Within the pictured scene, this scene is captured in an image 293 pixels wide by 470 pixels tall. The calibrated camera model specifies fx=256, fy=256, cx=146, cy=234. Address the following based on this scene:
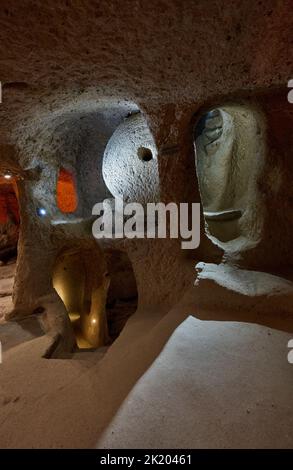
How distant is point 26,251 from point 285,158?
500 centimetres

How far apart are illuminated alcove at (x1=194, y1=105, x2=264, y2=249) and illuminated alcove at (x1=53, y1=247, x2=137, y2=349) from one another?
12.4 feet

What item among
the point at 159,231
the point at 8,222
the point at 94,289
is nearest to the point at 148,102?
the point at 159,231

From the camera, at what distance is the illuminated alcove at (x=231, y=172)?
454 centimetres

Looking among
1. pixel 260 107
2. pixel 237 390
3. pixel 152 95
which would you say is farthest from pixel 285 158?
pixel 237 390

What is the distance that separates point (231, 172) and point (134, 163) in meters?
2.45

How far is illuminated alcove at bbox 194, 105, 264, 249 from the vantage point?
4.54 meters

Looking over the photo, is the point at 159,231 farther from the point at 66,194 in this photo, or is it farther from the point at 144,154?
the point at 66,194

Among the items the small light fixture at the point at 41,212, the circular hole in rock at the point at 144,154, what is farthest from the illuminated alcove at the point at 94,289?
the circular hole in rock at the point at 144,154

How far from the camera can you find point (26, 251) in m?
5.19

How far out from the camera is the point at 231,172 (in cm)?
606

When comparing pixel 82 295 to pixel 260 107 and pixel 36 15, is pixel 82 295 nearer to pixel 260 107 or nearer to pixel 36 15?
pixel 260 107

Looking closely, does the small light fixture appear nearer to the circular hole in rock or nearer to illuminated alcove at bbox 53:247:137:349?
the circular hole in rock

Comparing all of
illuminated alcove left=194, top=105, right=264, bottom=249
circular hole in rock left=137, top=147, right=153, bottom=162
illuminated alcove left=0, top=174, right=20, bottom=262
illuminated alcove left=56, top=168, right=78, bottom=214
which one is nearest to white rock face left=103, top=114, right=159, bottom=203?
circular hole in rock left=137, top=147, right=153, bottom=162

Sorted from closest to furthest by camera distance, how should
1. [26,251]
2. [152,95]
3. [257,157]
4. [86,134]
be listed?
[152,95], [257,157], [26,251], [86,134]
